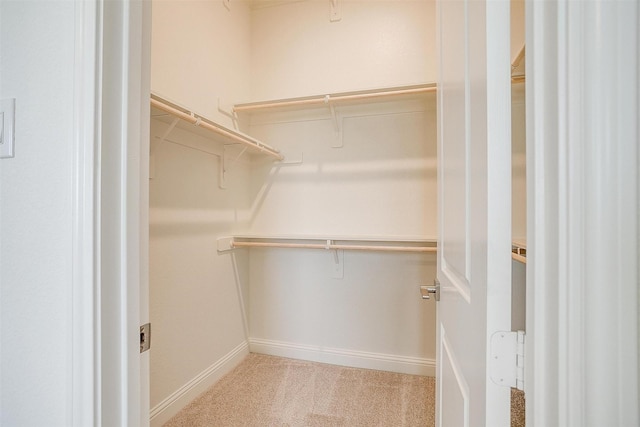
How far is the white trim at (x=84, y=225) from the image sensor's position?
20.8 inches

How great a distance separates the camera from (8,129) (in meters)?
0.62

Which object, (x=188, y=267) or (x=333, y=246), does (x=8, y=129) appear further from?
(x=333, y=246)

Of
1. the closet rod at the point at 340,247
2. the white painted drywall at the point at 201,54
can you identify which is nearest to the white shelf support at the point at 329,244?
the closet rod at the point at 340,247

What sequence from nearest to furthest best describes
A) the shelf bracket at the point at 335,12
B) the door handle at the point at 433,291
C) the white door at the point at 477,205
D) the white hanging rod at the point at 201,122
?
the white door at the point at 477,205
the door handle at the point at 433,291
the white hanging rod at the point at 201,122
the shelf bracket at the point at 335,12

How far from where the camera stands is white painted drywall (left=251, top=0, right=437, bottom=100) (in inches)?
83.5

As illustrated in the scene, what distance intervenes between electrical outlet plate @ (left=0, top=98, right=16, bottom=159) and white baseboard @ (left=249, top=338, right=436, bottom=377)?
214cm

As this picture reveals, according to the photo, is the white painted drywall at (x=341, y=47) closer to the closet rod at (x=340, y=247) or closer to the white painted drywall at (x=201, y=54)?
the white painted drywall at (x=201, y=54)

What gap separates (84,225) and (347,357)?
210cm

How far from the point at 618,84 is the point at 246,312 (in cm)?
248

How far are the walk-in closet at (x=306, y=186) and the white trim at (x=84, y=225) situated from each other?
46.3 inches

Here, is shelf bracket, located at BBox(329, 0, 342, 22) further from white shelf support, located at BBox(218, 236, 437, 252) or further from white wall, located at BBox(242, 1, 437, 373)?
white shelf support, located at BBox(218, 236, 437, 252)

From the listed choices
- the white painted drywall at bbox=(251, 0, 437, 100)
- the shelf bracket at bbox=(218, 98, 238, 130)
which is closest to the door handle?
the white painted drywall at bbox=(251, 0, 437, 100)

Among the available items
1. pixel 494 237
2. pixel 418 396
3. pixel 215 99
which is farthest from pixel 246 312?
pixel 494 237

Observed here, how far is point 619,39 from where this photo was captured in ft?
1.12
